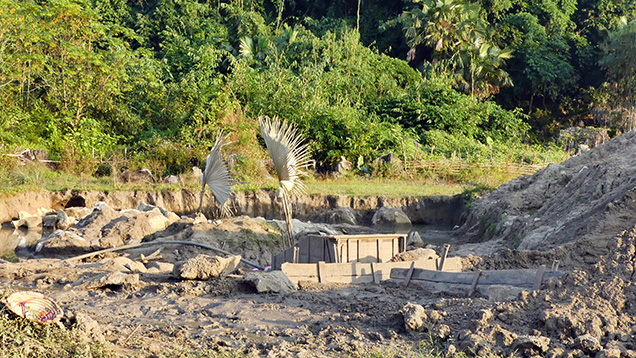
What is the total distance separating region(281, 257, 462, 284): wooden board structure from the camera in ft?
27.4

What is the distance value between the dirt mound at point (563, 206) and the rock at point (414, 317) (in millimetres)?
→ 3468

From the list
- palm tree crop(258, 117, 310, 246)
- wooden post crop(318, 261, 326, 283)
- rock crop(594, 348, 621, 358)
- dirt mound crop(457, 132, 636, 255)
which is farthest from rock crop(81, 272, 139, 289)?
dirt mound crop(457, 132, 636, 255)

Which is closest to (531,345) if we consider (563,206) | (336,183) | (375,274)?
(375,274)

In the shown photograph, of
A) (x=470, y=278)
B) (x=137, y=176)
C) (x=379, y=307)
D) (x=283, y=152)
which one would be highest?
(x=283, y=152)

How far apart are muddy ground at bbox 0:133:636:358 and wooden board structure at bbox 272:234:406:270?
78 centimetres

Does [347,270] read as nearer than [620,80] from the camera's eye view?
Yes

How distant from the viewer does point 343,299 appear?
24.6ft

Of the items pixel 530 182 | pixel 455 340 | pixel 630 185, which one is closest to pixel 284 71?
pixel 530 182

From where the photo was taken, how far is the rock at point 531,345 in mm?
5344

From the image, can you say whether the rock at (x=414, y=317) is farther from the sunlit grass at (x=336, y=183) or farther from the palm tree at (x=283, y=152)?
the sunlit grass at (x=336, y=183)

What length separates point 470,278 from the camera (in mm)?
7648

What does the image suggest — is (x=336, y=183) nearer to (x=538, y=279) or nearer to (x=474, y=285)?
(x=474, y=285)

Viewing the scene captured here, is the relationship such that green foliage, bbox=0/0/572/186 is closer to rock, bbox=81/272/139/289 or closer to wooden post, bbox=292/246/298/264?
wooden post, bbox=292/246/298/264

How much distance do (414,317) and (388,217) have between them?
34.3 ft
